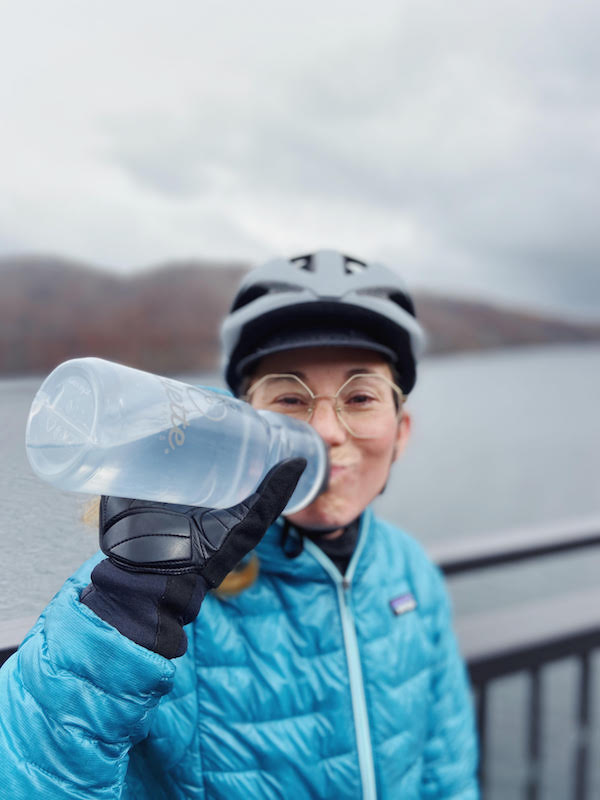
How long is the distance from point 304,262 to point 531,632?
1407 millimetres

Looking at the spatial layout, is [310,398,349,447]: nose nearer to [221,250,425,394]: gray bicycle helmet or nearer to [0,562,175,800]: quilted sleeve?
[221,250,425,394]: gray bicycle helmet

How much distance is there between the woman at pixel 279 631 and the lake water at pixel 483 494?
0.10m

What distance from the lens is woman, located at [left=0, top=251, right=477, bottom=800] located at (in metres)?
0.75

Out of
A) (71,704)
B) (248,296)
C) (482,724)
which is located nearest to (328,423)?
(248,296)

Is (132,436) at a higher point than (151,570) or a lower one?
higher

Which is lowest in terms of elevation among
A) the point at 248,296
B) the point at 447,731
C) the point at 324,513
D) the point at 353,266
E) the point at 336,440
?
the point at 447,731

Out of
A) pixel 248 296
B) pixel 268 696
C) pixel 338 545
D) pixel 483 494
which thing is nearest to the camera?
pixel 268 696

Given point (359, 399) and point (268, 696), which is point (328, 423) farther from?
point (268, 696)

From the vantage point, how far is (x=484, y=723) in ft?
6.59

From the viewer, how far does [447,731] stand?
4.76 feet

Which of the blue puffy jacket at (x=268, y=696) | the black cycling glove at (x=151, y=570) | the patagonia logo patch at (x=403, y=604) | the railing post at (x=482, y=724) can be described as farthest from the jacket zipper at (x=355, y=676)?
the railing post at (x=482, y=724)

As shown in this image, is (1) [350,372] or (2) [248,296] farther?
(2) [248,296]

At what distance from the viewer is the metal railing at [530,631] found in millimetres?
1910

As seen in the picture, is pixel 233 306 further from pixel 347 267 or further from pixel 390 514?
pixel 390 514
